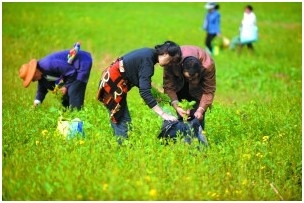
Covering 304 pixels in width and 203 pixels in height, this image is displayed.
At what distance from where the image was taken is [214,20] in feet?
55.5

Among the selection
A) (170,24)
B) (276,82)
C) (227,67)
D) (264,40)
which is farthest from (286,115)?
(170,24)

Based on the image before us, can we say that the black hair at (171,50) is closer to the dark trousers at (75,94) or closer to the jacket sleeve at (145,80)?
the jacket sleeve at (145,80)

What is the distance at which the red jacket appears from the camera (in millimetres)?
6809

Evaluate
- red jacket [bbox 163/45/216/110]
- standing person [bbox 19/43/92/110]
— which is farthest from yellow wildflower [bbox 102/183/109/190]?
standing person [bbox 19/43/92/110]

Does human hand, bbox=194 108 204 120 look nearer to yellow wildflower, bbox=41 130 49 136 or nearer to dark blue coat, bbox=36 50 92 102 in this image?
yellow wildflower, bbox=41 130 49 136

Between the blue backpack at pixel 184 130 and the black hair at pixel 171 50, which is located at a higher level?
the black hair at pixel 171 50

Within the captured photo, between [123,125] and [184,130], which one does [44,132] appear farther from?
[184,130]

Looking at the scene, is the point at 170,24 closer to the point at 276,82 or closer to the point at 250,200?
the point at 276,82

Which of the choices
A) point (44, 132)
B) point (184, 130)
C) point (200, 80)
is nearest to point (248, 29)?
point (200, 80)

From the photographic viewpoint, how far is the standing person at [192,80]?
655 centimetres

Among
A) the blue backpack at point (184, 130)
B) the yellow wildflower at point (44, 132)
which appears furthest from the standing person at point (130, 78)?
the yellow wildflower at point (44, 132)

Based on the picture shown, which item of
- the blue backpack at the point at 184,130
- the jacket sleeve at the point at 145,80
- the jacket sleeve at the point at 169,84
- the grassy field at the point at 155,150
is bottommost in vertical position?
the grassy field at the point at 155,150

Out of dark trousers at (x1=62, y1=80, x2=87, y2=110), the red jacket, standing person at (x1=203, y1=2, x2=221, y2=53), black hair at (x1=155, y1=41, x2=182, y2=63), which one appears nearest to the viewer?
black hair at (x1=155, y1=41, x2=182, y2=63)

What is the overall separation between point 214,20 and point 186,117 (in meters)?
10.7
